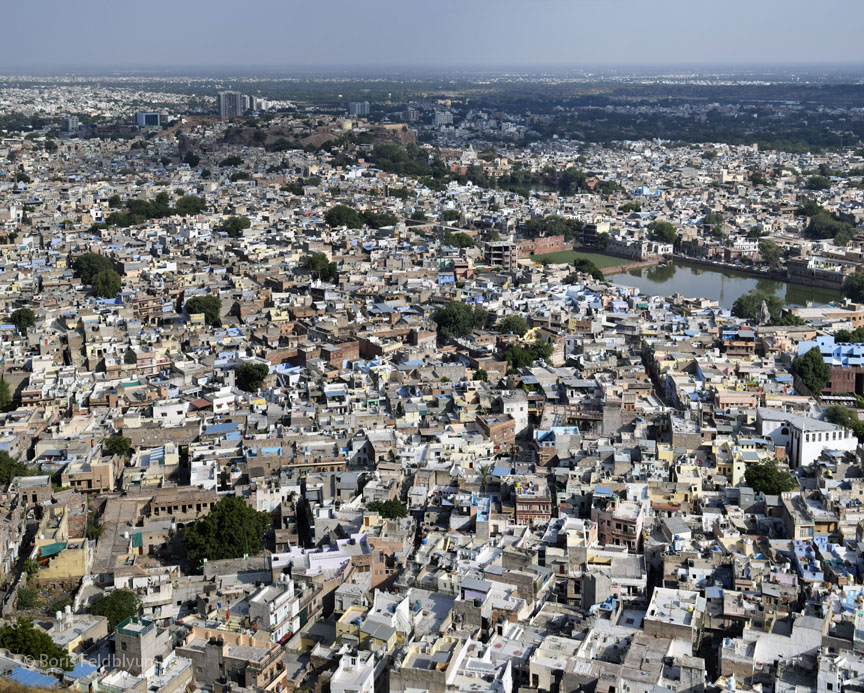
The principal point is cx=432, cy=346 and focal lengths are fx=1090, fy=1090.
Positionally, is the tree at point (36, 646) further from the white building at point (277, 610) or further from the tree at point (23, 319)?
the tree at point (23, 319)

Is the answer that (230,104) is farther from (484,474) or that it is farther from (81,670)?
(81,670)

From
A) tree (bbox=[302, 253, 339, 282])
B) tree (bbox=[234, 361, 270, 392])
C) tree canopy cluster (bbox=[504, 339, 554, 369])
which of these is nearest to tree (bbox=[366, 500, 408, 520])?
tree (bbox=[234, 361, 270, 392])

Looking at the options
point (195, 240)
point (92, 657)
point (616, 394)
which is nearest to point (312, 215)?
point (195, 240)

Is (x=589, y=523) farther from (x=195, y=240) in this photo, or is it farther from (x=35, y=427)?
(x=195, y=240)

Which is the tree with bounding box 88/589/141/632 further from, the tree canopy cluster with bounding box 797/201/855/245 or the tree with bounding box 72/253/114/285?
the tree canopy cluster with bounding box 797/201/855/245

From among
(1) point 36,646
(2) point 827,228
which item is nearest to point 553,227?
(2) point 827,228

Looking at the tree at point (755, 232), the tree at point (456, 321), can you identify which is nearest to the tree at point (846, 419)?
the tree at point (456, 321)
